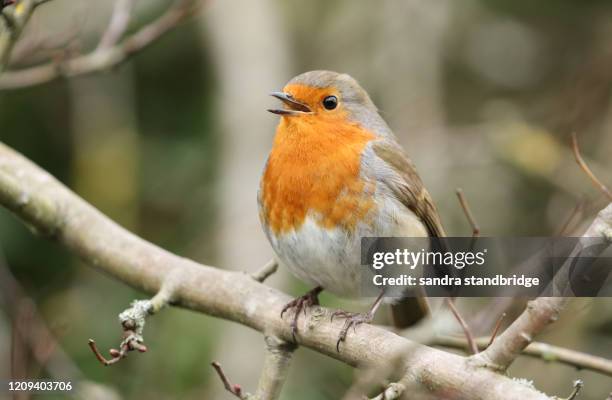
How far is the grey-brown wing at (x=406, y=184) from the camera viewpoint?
3.54m

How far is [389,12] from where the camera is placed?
571 centimetres

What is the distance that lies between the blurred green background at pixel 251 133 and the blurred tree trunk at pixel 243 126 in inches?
0.4

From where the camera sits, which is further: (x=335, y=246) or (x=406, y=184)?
(x=406, y=184)

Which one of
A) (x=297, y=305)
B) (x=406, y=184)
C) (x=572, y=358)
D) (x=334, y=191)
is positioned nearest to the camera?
(x=572, y=358)

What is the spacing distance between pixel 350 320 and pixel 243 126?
236cm

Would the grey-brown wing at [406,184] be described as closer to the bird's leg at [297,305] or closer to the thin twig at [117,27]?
the bird's leg at [297,305]

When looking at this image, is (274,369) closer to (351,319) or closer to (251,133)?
(351,319)

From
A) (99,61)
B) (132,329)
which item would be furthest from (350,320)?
(99,61)

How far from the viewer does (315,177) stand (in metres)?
3.40

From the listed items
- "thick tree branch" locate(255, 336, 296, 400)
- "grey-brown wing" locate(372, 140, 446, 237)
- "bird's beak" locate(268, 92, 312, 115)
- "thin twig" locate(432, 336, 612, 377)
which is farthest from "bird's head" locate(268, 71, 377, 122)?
"thin twig" locate(432, 336, 612, 377)

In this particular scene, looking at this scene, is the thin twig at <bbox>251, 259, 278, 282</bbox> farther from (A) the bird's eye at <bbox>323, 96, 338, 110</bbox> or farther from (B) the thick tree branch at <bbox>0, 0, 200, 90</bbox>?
(B) the thick tree branch at <bbox>0, 0, 200, 90</bbox>

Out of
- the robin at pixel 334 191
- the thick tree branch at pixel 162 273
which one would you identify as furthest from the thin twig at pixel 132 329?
the robin at pixel 334 191

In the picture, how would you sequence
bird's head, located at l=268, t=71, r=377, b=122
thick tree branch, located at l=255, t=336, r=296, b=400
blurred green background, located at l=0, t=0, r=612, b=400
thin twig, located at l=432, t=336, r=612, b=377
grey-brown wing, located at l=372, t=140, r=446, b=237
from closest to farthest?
thick tree branch, located at l=255, t=336, r=296, b=400, thin twig, located at l=432, t=336, r=612, b=377, grey-brown wing, located at l=372, t=140, r=446, b=237, bird's head, located at l=268, t=71, r=377, b=122, blurred green background, located at l=0, t=0, r=612, b=400

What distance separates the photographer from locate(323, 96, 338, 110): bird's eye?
3.77 meters
